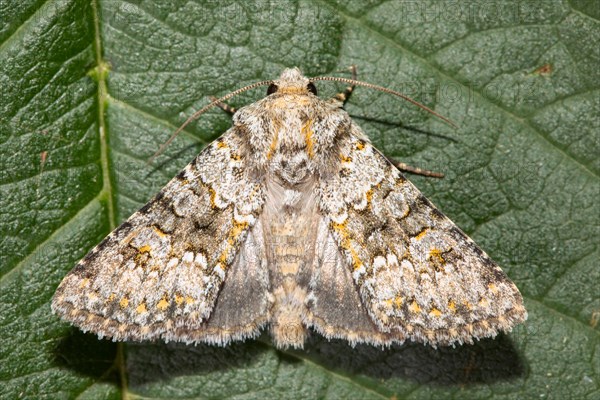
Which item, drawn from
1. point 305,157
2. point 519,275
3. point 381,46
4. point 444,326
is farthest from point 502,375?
point 381,46

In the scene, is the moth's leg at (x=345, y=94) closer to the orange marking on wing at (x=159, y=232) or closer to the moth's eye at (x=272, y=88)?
the moth's eye at (x=272, y=88)

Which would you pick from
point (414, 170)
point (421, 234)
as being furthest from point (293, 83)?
point (421, 234)

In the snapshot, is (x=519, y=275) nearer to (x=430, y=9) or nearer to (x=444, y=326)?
(x=444, y=326)

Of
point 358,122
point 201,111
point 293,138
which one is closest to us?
point 293,138

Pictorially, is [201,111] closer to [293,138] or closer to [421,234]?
[293,138]

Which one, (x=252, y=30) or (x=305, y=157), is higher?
(x=252, y=30)

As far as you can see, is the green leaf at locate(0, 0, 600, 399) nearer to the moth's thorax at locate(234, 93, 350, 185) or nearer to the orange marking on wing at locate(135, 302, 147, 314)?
the moth's thorax at locate(234, 93, 350, 185)

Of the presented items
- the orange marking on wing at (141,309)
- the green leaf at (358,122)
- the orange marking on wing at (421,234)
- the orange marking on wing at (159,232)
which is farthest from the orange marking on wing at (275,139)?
the orange marking on wing at (141,309)

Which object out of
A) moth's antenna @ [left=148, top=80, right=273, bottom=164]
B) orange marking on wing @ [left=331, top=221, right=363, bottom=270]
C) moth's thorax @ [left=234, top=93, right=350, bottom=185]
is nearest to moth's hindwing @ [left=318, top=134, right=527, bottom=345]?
orange marking on wing @ [left=331, top=221, right=363, bottom=270]
